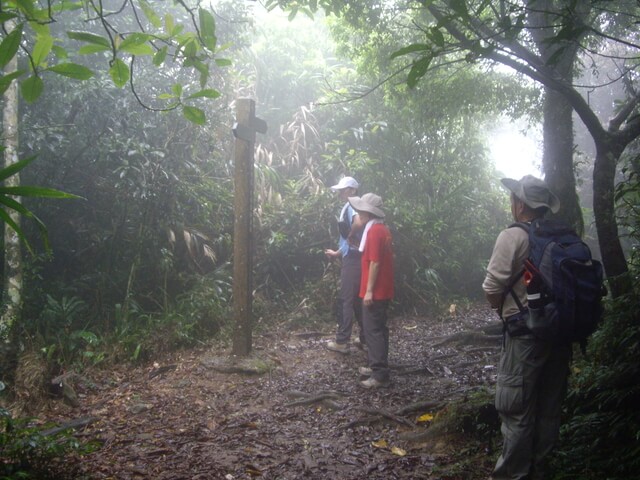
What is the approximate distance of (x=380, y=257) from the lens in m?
5.93

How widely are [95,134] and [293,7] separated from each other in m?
5.24

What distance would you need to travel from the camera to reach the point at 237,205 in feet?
22.2

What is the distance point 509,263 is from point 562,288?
0.38m

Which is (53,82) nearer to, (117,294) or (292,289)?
(117,294)

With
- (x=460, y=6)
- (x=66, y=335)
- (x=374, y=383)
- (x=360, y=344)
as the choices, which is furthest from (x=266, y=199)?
(x=460, y=6)

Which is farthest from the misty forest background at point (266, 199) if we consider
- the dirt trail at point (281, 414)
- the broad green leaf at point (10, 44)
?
the broad green leaf at point (10, 44)

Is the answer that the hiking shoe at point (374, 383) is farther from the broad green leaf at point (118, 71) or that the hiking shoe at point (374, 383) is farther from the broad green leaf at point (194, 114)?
the broad green leaf at point (118, 71)

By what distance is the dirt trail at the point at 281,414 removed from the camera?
4.36 meters

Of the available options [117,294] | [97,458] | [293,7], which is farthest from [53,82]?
[97,458]

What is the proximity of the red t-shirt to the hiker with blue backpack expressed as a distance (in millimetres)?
2434

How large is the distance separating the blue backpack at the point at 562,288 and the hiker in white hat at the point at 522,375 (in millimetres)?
134

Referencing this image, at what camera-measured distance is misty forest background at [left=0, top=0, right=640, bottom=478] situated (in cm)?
669

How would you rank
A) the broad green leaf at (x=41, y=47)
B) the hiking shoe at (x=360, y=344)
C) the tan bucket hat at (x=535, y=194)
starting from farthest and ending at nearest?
the hiking shoe at (x=360, y=344), the tan bucket hat at (x=535, y=194), the broad green leaf at (x=41, y=47)

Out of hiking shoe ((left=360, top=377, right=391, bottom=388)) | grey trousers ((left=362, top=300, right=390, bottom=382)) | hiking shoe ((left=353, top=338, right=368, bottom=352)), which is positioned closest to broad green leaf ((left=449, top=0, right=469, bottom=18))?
grey trousers ((left=362, top=300, right=390, bottom=382))
